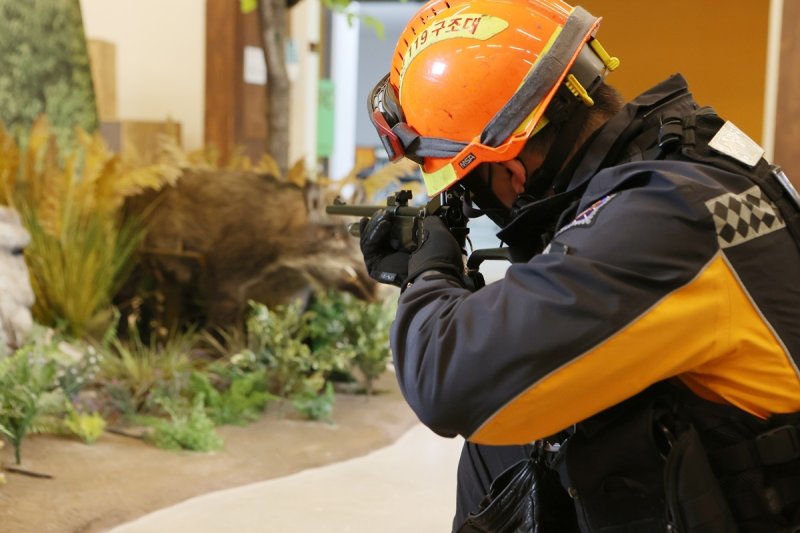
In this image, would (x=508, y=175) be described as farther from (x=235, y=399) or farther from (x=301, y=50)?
(x=301, y=50)

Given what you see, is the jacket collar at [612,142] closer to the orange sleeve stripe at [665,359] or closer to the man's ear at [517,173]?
the man's ear at [517,173]

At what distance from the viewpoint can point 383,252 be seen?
2.10 m

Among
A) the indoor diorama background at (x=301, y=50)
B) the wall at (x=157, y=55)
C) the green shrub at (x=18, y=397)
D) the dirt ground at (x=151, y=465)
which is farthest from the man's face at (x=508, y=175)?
the wall at (x=157, y=55)

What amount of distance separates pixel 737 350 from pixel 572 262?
29cm

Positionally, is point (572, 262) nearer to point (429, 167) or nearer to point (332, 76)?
point (429, 167)

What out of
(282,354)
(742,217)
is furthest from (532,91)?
(282,354)

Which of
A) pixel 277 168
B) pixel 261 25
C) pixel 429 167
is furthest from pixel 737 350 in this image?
pixel 261 25

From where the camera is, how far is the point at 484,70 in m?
1.86

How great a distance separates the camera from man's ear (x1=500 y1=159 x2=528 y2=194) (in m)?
1.90

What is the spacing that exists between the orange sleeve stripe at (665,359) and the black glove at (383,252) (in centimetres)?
48

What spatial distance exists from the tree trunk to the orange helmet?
3.86m

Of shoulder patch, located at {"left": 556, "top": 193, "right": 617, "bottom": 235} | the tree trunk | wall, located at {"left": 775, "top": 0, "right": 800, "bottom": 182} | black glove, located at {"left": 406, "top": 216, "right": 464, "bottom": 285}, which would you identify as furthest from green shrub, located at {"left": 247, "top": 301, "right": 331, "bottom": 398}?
shoulder patch, located at {"left": 556, "top": 193, "right": 617, "bottom": 235}

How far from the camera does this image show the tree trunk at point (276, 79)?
5707 millimetres

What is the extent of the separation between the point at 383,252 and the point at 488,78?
1.42 feet
